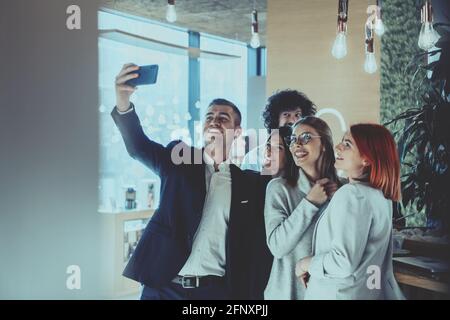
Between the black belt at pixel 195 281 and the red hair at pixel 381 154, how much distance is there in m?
0.97

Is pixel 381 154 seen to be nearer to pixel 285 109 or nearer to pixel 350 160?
pixel 350 160

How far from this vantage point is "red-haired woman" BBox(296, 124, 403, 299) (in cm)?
272

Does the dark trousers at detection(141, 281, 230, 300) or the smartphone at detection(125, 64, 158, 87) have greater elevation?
the smartphone at detection(125, 64, 158, 87)

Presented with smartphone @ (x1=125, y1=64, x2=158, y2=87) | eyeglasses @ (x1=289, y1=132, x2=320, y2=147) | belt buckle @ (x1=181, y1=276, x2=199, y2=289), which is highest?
smartphone @ (x1=125, y1=64, x2=158, y2=87)

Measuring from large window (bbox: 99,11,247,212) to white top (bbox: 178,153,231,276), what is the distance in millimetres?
255

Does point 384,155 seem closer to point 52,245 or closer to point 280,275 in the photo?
point 280,275

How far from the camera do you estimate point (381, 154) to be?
9.09 feet

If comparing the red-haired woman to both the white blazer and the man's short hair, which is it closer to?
the white blazer

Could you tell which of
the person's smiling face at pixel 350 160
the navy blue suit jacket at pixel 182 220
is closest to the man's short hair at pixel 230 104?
the navy blue suit jacket at pixel 182 220

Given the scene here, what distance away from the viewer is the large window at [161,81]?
288cm

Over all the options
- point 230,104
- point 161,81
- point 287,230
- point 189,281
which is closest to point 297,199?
point 287,230

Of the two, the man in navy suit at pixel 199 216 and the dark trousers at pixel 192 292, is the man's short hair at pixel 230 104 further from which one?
the dark trousers at pixel 192 292

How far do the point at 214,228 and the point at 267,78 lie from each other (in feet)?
2.73

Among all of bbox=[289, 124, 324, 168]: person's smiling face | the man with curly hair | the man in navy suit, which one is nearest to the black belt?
the man in navy suit
